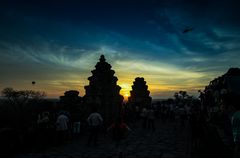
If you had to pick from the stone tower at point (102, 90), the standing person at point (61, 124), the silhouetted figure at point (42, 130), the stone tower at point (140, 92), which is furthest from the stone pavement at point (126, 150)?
the stone tower at point (140, 92)

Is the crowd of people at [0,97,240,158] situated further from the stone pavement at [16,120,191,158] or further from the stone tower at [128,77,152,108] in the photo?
the stone tower at [128,77,152,108]

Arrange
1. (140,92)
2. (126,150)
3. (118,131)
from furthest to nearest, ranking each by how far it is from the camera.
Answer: (140,92) < (126,150) < (118,131)

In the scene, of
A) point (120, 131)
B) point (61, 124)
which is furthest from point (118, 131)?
point (61, 124)

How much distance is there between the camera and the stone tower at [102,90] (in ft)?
57.0

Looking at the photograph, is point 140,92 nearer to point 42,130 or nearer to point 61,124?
point 61,124

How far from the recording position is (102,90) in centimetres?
1755

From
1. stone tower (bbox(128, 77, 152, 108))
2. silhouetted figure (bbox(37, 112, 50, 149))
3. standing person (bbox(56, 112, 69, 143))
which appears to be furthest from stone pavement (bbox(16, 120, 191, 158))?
stone tower (bbox(128, 77, 152, 108))

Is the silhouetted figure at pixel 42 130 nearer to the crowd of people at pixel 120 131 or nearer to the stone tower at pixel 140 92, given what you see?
the crowd of people at pixel 120 131

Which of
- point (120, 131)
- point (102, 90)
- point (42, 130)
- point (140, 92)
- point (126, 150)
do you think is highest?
point (140, 92)

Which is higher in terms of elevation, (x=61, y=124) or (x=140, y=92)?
(x=140, y=92)

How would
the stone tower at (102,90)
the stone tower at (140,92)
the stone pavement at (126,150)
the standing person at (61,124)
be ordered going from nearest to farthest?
1. the stone pavement at (126,150)
2. the standing person at (61,124)
3. the stone tower at (102,90)
4. the stone tower at (140,92)

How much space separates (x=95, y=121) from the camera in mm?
12547

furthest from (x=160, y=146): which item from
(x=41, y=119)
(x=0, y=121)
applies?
(x=0, y=121)

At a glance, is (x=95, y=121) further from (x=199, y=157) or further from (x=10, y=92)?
(x=10, y=92)
